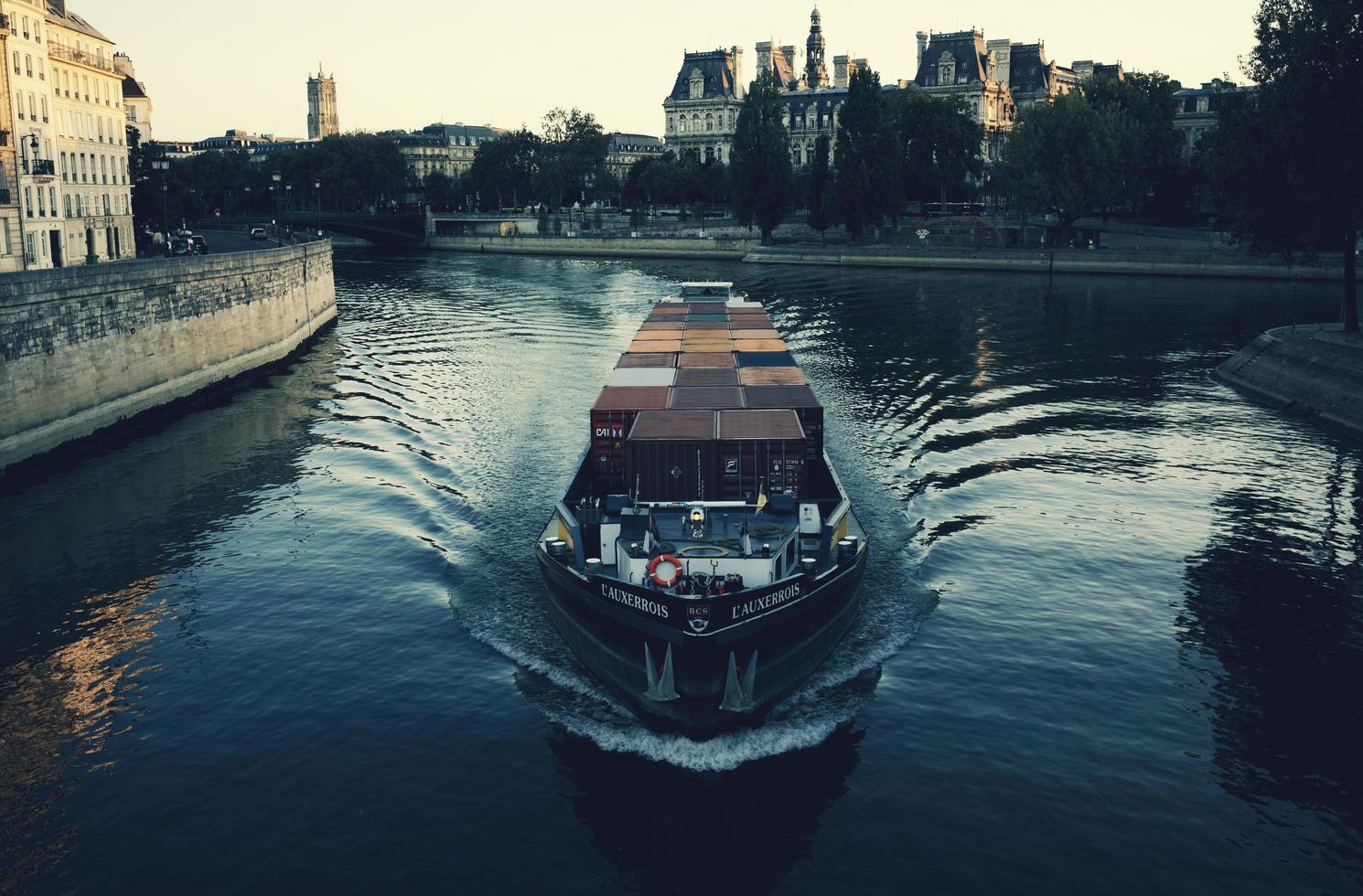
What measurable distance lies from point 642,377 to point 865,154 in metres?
114

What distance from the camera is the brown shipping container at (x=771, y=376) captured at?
46.7 metres

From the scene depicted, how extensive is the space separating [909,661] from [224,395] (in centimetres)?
5343

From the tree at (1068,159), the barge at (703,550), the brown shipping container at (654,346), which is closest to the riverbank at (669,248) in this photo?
the tree at (1068,159)

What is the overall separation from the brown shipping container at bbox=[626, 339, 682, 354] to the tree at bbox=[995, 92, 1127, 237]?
99.6 meters

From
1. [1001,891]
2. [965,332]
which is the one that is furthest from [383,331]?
[1001,891]

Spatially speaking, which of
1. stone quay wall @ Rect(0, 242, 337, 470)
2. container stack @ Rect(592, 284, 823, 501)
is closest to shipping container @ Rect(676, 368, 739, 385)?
container stack @ Rect(592, 284, 823, 501)

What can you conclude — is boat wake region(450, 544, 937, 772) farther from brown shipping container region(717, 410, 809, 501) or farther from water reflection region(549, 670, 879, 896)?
brown shipping container region(717, 410, 809, 501)

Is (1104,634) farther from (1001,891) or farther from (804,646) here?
(1001,891)

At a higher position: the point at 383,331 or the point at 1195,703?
the point at 383,331

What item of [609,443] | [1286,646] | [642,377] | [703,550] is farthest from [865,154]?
[703,550]

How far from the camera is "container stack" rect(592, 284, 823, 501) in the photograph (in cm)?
3678

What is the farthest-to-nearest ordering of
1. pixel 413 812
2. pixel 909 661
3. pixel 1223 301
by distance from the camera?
pixel 1223 301, pixel 909 661, pixel 413 812

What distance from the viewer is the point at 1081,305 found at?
4471 inches

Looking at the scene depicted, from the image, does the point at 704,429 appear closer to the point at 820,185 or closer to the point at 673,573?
the point at 673,573
